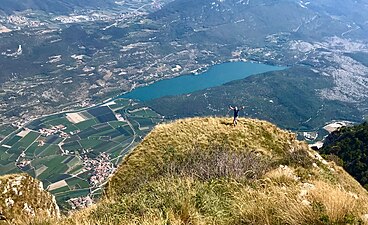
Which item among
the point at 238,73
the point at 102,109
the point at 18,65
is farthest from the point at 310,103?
the point at 18,65

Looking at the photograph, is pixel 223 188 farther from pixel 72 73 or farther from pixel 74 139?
pixel 72 73

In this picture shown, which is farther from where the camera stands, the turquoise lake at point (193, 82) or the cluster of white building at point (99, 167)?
the turquoise lake at point (193, 82)

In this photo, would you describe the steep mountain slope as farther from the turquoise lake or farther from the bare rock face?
the turquoise lake

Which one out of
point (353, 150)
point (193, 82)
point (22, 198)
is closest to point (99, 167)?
A: point (353, 150)

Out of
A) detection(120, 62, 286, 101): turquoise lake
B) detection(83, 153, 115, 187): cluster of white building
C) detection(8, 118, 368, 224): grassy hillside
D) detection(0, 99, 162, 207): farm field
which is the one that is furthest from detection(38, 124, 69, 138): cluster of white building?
detection(8, 118, 368, 224): grassy hillside

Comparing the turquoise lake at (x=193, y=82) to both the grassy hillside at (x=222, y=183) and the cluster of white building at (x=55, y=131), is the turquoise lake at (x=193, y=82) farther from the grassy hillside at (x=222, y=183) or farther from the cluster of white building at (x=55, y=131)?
the grassy hillside at (x=222, y=183)

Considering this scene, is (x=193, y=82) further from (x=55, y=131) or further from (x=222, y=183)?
(x=222, y=183)

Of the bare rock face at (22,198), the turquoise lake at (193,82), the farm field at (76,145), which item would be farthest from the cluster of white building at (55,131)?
the bare rock face at (22,198)
